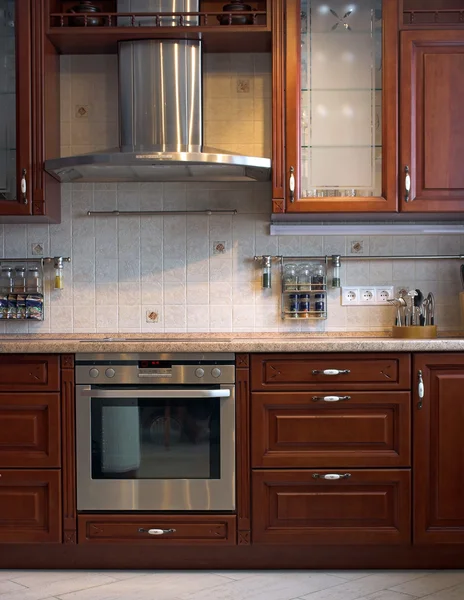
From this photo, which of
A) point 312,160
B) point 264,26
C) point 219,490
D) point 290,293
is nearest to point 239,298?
point 290,293

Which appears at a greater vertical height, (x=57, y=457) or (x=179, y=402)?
(x=179, y=402)

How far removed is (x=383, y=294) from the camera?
3.56 metres

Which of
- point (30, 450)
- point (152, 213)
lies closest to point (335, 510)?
point (30, 450)

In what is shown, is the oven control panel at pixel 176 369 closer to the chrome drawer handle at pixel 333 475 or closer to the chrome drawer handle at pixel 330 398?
the chrome drawer handle at pixel 330 398

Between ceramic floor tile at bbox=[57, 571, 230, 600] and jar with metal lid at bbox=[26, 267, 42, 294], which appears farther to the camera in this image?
jar with metal lid at bbox=[26, 267, 42, 294]

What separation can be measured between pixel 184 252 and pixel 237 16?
103 centimetres

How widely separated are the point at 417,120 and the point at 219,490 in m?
1.67

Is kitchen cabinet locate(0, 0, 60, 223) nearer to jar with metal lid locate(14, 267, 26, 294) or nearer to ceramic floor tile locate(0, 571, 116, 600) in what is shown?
jar with metal lid locate(14, 267, 26, 294)

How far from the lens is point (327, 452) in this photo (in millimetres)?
2977

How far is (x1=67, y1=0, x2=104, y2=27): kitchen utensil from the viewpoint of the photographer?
3330 mm

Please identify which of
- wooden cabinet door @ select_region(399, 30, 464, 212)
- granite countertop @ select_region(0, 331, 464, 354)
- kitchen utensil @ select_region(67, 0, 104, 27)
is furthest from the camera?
kitchen utensil @ select_region(67, 0, 104, 27)

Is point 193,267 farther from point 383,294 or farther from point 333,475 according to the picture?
point 333,475

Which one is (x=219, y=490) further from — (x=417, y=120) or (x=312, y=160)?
(x=417, y=120)

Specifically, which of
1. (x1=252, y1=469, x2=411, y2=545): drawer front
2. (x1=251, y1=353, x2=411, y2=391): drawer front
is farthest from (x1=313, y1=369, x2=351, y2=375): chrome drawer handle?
(x1=252, y1=469, x2=411, y2=545): drawer front
